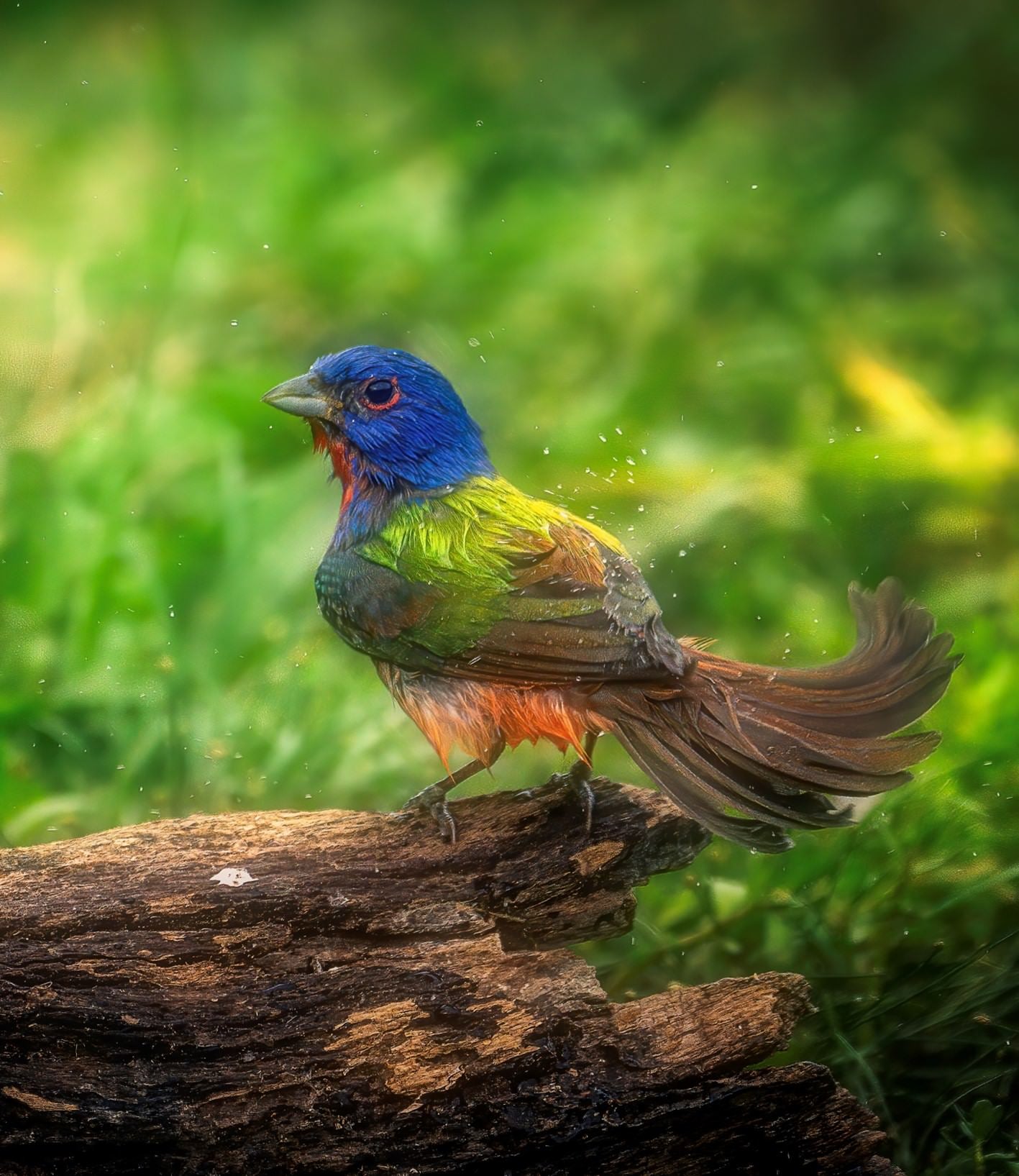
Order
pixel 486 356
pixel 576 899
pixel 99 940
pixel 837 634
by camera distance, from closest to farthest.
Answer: pixel 99 940 < pixel 576 899 < pixel 837 634 < pixel 486 356

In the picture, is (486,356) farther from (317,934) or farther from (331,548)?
(317,934)

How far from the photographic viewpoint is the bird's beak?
3324 millimetres

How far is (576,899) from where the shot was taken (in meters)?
2.89

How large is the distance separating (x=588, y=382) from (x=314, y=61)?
3.16 metres

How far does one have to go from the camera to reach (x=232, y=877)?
2.80 m

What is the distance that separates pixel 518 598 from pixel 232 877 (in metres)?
0.73

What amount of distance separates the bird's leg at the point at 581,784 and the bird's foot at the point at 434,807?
0.16 metres

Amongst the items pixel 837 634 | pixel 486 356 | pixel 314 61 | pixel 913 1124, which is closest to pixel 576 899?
pixel 913 1124

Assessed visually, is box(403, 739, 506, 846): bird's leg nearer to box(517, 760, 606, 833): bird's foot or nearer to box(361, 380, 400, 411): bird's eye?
box(517, 760, 606, 833): bird's foot

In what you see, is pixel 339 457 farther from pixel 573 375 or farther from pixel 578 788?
pixel 573 375

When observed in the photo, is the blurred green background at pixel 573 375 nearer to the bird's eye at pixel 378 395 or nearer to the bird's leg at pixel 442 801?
the bird's eye at pixel 378 395

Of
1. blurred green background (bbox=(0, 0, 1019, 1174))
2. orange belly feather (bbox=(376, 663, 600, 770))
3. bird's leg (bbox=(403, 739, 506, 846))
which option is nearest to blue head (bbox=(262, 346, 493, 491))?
blurred green background (bbox=(0, 0, 1019, 1174))

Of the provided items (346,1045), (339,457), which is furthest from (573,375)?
(346,1045)

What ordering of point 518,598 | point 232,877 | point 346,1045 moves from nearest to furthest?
1. point 346,1045
2. point 232,877
3. point 518,598
